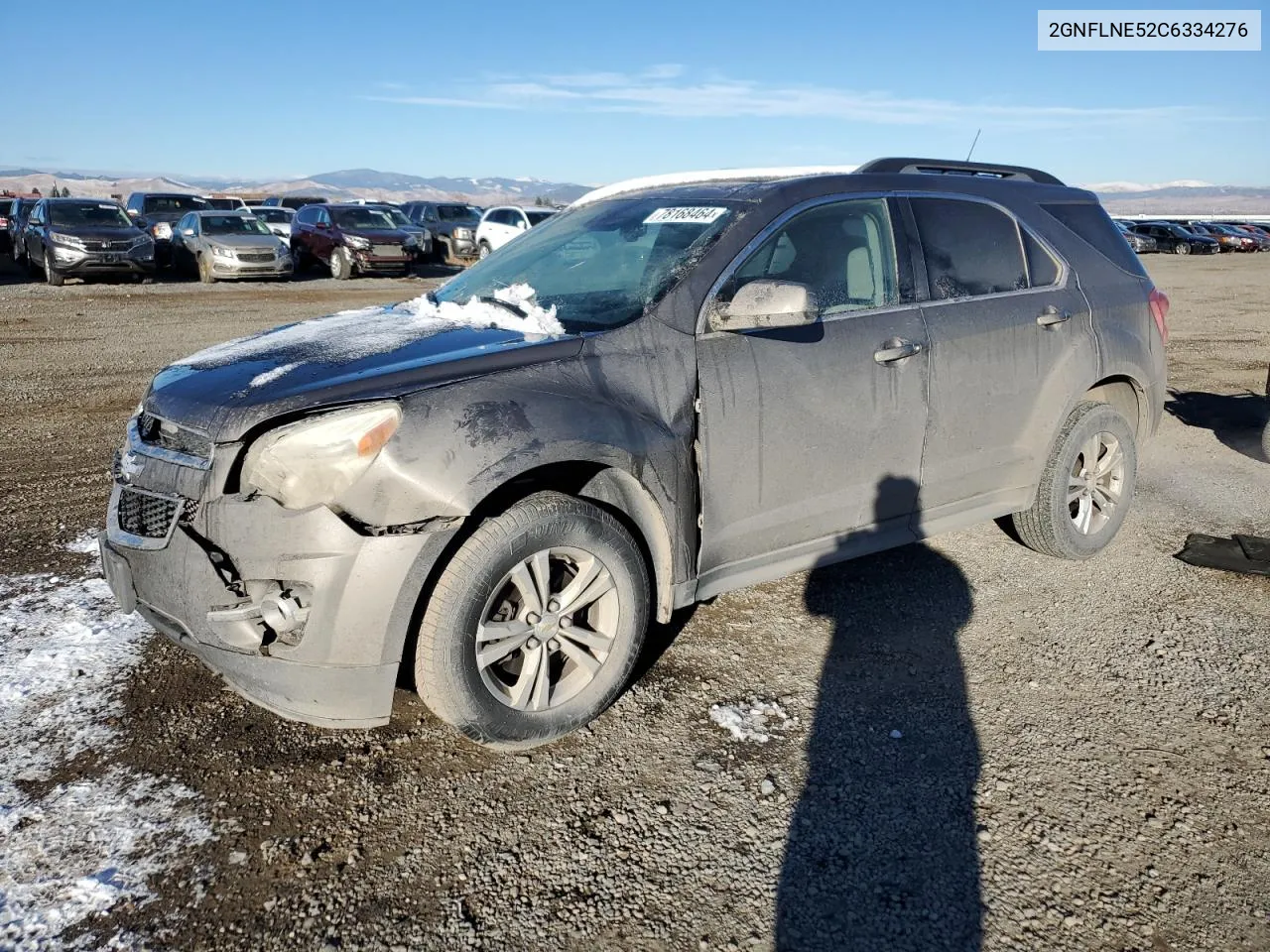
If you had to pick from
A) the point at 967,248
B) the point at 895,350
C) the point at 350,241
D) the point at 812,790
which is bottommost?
the point at 812,790

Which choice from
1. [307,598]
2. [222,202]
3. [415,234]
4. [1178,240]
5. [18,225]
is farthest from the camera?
[1178,240]

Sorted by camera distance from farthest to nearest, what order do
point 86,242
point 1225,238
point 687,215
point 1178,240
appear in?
point 1225,238 → point 1178,240 → point 86,242 → point 687,215

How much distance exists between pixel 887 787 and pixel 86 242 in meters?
19.7

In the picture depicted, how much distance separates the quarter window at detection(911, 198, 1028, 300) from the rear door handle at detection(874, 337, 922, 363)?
334 mm

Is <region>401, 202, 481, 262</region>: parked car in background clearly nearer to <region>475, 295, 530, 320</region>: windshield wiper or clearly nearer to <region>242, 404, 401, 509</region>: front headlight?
<region>475, 295, 530, 320</region>: windshield wiper

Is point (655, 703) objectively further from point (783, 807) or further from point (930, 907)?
point (930, 907)

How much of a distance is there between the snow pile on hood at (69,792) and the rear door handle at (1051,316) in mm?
3867

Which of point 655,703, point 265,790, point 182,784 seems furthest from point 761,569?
point 182,784

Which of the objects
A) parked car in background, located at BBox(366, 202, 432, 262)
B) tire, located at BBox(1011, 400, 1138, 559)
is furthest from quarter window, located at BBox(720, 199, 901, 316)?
parked car in background, located at BBox(366, 202, 432, 262)

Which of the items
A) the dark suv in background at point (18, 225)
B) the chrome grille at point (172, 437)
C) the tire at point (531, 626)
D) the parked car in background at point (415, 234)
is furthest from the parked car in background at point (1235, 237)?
the chrome grille at point (172, 437)

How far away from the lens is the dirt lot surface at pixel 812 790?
2.37 meters

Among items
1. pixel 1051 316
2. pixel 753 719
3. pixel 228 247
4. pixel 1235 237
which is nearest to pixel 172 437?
pixel 753 719

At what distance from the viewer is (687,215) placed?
3711 millimetres

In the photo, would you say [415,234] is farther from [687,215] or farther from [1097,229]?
[687,215]
